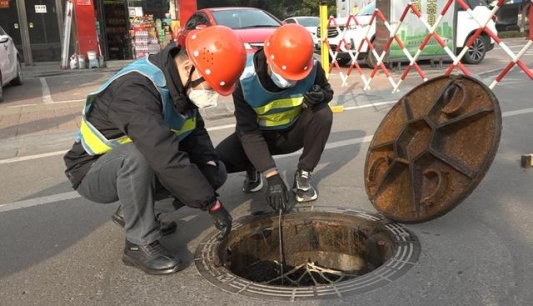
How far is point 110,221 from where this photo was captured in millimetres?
3586

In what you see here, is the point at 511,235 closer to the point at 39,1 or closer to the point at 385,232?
the point at 385,232

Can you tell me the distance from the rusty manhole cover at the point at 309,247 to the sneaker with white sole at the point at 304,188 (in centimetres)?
23

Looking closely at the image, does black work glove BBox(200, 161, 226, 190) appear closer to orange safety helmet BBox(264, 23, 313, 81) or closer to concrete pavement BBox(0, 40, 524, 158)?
orange safety helmet BBox(264, 23, 313, 81)

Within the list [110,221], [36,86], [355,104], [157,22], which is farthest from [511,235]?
[157,22]

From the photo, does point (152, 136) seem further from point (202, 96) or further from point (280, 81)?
point (280, 81)

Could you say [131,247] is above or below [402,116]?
below

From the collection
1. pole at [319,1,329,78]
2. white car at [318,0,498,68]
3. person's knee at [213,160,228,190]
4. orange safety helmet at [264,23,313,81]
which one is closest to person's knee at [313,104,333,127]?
orange safety helmet at [264,23,313,81]

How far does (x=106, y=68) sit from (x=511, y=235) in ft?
40.6

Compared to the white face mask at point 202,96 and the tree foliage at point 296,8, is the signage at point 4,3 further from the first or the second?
the tree foliage at point 296,8

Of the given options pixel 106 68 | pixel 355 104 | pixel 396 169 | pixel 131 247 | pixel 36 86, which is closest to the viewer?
pixel 131 247

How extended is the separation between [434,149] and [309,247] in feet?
3.29

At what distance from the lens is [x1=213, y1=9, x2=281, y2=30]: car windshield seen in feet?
34.1

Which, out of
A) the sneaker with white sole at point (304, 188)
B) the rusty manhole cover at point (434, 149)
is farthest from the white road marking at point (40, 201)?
the rusty manhole cover at point (434, 149)

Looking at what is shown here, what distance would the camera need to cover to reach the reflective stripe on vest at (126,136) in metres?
2.67
